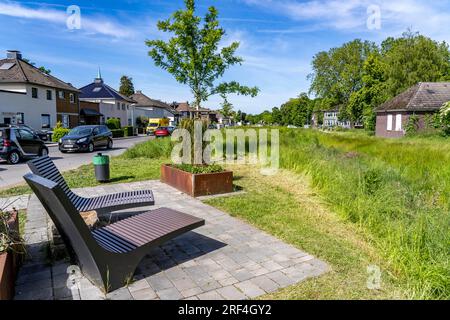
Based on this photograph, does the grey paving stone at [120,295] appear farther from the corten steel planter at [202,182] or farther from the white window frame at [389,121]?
the white window frame at [389,121]

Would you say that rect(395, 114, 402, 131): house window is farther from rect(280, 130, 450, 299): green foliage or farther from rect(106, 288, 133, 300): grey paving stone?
rect(106, 288, 133, 300): grey paving stone

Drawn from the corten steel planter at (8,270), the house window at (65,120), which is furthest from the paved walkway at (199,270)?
the house window at (65,120)

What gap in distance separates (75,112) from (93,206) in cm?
3754

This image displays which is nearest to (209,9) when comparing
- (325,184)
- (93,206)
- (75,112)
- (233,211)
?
(325,184)

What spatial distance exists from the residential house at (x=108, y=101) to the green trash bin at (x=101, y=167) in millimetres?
38089

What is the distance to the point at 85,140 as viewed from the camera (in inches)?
741

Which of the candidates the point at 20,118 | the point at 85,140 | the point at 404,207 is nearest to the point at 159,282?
the point at 404,207

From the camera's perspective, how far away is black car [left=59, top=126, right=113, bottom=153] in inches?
725

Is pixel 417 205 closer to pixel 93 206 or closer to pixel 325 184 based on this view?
pixel 325 184

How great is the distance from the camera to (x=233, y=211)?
240 inches

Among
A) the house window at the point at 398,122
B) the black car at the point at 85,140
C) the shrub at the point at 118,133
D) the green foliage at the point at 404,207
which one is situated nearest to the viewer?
the green foliage at the point at 404,207

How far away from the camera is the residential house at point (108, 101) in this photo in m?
46.7

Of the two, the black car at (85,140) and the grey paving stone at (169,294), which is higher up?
the black car at (85,140)

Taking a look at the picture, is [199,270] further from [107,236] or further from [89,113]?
[89,113]
